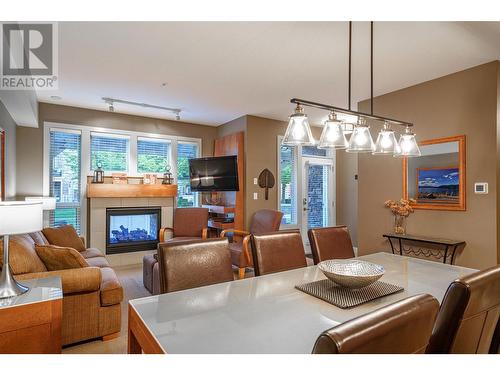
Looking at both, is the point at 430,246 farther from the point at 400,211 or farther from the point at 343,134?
the point at 343,134

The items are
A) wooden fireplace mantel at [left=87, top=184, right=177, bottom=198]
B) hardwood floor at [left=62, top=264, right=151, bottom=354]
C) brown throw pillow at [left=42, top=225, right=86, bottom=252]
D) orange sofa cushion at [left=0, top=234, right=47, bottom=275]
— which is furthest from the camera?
wooden fireplace mantel at [left=87, top=184, right=177, bottom=198]

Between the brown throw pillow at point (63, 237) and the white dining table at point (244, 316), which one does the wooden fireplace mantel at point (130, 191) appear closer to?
the brown throw pillow at point (63, 237)

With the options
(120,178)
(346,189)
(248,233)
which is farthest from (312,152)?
(120,178)

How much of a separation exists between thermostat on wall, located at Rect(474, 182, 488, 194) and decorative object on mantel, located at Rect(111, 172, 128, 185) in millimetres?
4873

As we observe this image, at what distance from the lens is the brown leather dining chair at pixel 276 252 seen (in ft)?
6.87

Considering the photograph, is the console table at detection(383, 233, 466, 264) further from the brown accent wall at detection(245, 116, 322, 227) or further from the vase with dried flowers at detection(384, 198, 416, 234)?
the brown accent wall at detection(245, 116, 322, 227)

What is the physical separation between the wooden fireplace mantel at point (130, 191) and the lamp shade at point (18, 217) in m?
2.92

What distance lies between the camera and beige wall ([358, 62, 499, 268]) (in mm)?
2883

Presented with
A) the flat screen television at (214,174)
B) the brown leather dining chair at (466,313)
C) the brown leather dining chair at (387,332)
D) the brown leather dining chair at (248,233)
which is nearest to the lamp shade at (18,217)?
the brown leather dining chair at (387,332)

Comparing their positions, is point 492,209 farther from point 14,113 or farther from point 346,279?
point 14,113

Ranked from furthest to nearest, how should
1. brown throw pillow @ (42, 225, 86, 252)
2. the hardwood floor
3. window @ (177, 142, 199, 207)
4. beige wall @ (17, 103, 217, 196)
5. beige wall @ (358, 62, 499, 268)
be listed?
window @ (177, 142, 199, 207)
beige wall @ (17, 103, 217, 196)
brown throw pillow @ (42, 225, 86, 252)
beige wall @ (358, 62, 499, 268)
the hardwood floor

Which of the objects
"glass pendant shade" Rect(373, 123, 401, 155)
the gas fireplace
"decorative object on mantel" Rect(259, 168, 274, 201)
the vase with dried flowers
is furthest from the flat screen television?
"glass pendant shade" Rect(373, 123, 401, 155)
